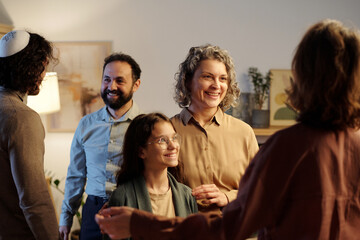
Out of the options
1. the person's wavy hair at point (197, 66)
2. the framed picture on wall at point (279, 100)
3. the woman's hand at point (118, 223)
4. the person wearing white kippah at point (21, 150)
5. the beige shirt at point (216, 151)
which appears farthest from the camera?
the framed picture on wall at point (279, 100)

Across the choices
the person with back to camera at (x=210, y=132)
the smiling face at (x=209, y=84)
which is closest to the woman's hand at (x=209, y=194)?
the person with back to camera at (x=210, y=132)

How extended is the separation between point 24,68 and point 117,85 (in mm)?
755

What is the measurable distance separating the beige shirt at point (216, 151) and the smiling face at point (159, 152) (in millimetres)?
248

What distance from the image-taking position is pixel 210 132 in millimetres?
1791

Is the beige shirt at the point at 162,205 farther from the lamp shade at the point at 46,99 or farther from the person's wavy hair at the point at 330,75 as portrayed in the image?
the lamp shade at the point at 46,99

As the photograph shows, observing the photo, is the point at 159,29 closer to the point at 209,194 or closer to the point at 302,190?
the point at 209,194

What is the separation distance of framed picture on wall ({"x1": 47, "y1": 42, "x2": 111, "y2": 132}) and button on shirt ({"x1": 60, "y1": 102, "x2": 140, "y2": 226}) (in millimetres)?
1528

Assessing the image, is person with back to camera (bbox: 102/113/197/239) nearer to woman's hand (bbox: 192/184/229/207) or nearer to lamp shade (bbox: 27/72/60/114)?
woman's hand (bbox: 192/184/229/207)

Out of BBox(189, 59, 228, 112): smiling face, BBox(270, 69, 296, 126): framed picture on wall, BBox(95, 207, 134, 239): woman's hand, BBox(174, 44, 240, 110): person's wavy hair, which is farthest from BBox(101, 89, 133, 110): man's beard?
BBox(270, 69, 296, 126): framed picture on wall

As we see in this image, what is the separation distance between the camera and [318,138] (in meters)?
0.93

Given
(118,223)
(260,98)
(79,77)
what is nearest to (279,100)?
(260,98)

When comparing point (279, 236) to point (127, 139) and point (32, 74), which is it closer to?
point (127, 139)

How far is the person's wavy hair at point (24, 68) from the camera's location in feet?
4.80

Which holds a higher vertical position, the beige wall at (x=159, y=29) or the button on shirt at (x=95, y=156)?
the beige wall at (x=159, y=29)
